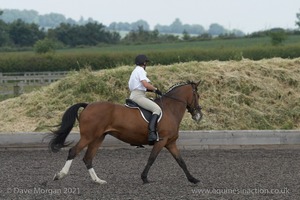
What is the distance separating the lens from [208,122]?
1642 cm

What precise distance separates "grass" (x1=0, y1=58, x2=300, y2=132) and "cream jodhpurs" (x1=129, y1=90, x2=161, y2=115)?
5690 millimetres

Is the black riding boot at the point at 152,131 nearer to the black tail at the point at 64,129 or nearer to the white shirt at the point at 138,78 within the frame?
the white shirt at the point at 138,78

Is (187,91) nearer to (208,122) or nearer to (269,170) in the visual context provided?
(269,170)

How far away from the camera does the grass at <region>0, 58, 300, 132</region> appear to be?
16656 millimetres

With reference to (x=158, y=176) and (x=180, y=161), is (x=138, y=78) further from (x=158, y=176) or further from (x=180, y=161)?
(x=158, y=176)

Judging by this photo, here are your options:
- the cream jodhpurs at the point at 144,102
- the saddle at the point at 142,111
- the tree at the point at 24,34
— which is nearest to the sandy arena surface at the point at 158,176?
the saddle at the point at 142,111

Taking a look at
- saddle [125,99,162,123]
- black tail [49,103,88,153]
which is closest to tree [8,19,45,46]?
black tail [49,103,88,153]

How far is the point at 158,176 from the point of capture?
10.8m

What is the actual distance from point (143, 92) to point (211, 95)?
7054 millimetres

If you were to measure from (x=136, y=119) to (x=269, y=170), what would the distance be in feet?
9.29

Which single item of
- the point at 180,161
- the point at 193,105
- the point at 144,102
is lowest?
the point at 180,161

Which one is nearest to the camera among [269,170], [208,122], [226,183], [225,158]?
[226,183]

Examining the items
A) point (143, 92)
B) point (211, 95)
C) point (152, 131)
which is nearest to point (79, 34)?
point (211, 95)

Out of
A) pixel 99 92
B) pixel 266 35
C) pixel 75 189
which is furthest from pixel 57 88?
pixel 266 35
